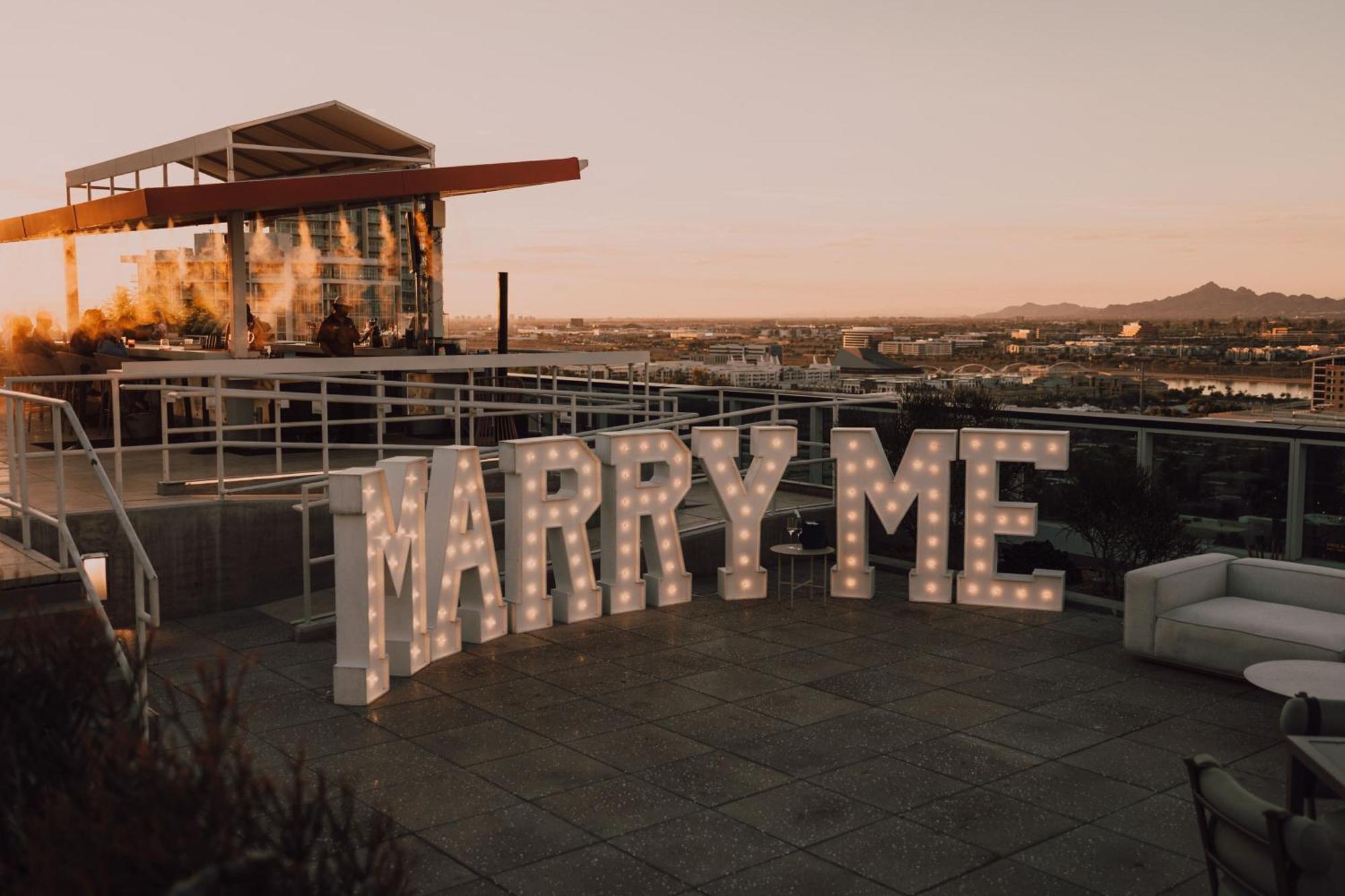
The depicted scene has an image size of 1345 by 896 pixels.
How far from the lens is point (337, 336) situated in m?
16.0

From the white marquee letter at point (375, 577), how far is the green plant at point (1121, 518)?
6.66m

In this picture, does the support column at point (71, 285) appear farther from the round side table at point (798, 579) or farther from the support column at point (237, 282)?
the round side table at point (798, 579)

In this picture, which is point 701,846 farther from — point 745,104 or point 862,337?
point 862,337

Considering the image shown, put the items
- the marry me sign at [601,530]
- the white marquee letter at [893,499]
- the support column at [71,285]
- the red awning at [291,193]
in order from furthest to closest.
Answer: the support column at [71,285], the red awning at [291,193], the white marquee letter at [893,499], the marry me sign at [601,530]

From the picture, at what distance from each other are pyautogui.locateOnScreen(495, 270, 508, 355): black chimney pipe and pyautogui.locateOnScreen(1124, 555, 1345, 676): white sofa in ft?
35.3

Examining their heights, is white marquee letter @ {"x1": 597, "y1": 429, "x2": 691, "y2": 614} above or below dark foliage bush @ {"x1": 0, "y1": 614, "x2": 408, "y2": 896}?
below

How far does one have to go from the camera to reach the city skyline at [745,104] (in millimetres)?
20609

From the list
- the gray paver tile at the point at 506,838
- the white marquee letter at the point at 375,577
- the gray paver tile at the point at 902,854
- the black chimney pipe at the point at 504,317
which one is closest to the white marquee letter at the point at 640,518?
the white marquee letter at the point at 375,577

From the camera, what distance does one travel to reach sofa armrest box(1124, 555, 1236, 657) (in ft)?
30.0

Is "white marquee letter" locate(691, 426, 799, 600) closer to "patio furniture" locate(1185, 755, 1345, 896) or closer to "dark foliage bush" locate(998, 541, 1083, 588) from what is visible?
"dark foliage bush" locate(998, 541, 1083, 588)

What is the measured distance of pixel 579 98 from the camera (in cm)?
2420

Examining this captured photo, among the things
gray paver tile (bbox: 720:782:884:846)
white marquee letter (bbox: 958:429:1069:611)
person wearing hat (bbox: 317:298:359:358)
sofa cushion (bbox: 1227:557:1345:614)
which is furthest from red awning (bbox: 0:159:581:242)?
gray paver tile (bbox: 720:782:884:846)

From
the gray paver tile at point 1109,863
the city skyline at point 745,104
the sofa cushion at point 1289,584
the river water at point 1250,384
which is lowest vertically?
the gray paver tile at point 1109,863

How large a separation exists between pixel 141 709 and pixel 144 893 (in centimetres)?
111
